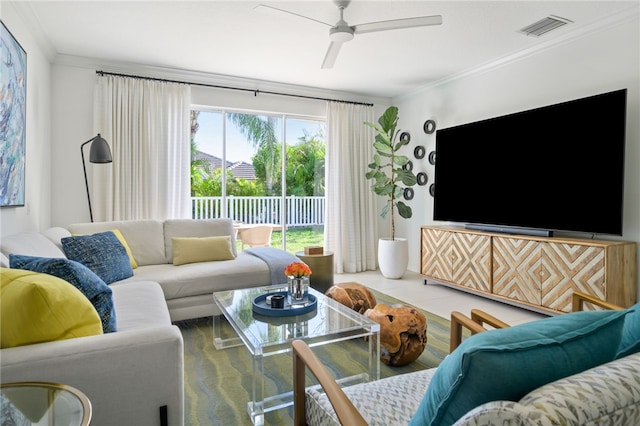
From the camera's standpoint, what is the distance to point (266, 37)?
3.52 m

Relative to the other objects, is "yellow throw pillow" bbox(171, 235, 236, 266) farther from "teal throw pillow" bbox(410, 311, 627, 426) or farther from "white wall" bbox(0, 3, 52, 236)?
"teal throw pillow" bbox(410, 311, 627, 426)

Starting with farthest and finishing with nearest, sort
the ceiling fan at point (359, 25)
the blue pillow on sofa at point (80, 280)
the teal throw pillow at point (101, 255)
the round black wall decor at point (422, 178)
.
Result: the round black wall decor at point (422, 178)
the teal throw pillow at point (101, 255)
the ceiling fan at point (359, 25)
the blue pillow on sofa at point (80, 280)

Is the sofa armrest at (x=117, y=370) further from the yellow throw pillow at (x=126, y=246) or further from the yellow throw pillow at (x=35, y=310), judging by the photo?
the yellow throw pillow at (x=126, y=246)

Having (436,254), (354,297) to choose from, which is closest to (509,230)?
(436,254)

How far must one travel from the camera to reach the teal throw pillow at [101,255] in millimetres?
2795

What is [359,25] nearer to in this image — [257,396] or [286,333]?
[286,333]

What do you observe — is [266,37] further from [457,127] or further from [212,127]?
[457,127]

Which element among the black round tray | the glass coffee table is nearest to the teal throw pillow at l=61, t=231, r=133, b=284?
the glass coffee table

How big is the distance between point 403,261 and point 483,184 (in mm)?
1461

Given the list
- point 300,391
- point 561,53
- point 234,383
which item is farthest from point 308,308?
point 561,53

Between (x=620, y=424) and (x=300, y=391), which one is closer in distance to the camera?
(x=620, y=424)

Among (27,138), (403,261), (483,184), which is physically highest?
(27,138)

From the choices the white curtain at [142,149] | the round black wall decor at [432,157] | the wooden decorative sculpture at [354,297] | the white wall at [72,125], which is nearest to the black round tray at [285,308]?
the wooden decorative sculpture at [354,297]

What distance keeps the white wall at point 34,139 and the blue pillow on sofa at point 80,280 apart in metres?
1.20
